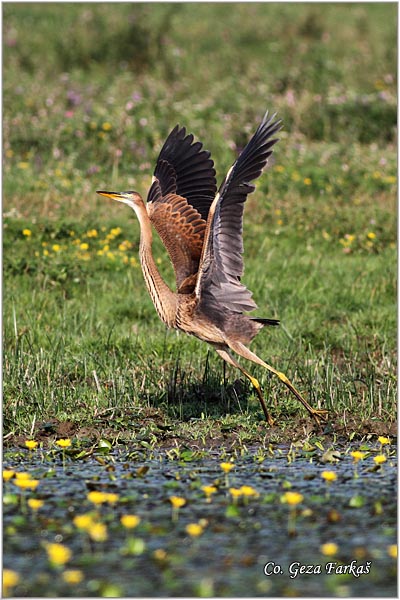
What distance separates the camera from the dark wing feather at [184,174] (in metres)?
6.42

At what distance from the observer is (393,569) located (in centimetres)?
365

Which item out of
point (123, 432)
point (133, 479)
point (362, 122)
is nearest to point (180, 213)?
point (123, 432)

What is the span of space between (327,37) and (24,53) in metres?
4.85

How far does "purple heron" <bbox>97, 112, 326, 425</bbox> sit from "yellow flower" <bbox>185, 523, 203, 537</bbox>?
6.10 feet

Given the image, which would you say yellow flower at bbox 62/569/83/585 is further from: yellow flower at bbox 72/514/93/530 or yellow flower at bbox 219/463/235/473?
yellow flower at bbox 219/463/235/473

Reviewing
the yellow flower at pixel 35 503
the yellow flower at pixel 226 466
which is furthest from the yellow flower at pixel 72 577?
the yellow flower at pixel 226 466

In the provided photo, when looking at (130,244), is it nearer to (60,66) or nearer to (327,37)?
(60,66)

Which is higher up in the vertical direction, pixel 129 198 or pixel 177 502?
pixel 129 198

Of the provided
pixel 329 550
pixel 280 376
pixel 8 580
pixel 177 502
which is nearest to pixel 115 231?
pixel 280 376

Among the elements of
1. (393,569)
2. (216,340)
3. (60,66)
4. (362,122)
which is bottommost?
(393,569)

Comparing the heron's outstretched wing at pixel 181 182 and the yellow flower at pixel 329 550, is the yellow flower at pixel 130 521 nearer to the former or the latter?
the yellow flower at pixel 329 550

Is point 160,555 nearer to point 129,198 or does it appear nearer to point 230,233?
point 230,233

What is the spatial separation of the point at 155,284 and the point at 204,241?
0.71 meters

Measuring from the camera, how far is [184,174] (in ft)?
21.1
